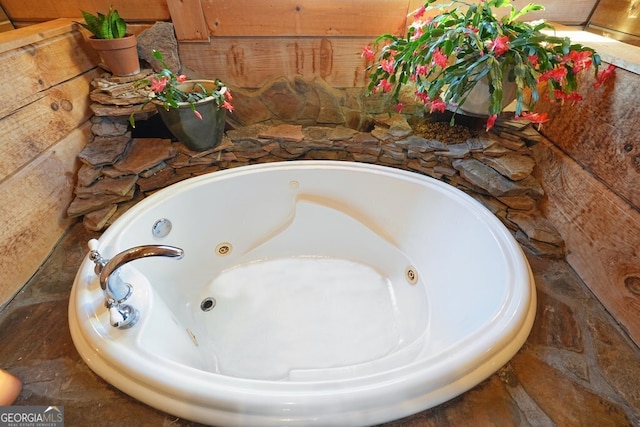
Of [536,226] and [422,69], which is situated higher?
[422,69]

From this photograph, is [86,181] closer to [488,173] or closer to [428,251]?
[428,251]

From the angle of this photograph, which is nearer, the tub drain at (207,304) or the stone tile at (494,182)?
the stone tile at (494,182)

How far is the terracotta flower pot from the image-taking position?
1080 mm

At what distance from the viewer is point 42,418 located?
0.57 metres

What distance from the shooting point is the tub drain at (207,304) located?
3.85 ft

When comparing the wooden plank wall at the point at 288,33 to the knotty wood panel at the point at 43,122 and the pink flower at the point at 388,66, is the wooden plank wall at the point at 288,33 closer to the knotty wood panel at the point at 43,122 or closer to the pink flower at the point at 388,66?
the pink flower at the point at 388,66

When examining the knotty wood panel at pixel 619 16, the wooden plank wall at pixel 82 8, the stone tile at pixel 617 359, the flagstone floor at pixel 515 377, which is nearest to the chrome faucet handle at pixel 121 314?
the flagstone floor at pixel 515 377

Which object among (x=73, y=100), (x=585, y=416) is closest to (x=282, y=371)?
(x=585, y=416)

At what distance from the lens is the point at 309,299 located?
1.22m

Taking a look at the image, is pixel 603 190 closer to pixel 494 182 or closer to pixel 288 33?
pixel 494 182

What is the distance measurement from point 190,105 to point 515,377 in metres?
1.24

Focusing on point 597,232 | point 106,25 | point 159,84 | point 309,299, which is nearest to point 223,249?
point 309,299

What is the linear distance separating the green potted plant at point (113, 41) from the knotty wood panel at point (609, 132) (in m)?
1.57

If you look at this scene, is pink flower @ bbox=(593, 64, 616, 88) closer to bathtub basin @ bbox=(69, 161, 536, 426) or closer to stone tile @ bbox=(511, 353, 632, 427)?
bathtub basin @ bbox=(69, 161, 536, 426)
